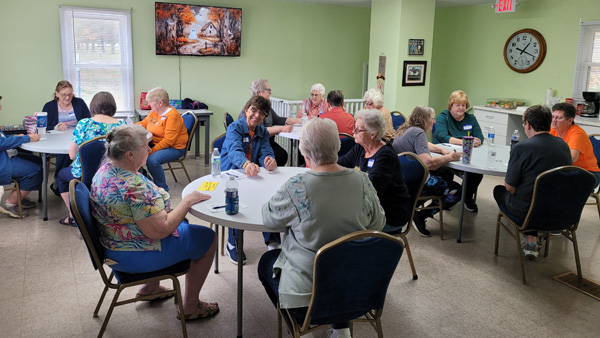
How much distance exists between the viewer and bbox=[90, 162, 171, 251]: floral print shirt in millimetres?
2182

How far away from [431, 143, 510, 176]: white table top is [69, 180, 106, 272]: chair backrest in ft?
8.62

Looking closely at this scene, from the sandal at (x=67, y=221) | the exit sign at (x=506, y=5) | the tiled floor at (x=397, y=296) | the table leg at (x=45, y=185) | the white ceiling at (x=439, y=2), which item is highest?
the white ceiling at (x=439, y=2)

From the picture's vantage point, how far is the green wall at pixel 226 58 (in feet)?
19.3

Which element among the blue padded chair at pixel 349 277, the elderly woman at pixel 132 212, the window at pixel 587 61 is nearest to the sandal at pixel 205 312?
the elderly woman at pixel 132 212

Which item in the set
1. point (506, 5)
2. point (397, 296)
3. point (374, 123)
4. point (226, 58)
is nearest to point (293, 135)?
point (374, 123)

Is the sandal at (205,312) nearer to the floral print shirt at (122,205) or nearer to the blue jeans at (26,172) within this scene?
the floral print shirt at (122,205)

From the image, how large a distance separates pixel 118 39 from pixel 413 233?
456 centimetres

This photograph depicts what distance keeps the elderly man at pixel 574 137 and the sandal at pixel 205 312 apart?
9.75 ft

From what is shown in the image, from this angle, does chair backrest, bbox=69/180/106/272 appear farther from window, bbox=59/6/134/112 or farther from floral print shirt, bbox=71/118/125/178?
window, bbox=59/6/134/112

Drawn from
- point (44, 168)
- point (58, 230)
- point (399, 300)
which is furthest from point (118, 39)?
point (399, 300)

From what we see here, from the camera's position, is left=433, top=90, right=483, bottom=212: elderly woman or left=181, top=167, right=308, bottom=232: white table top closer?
left=181, top=167, right=308, bottom=232: white table top

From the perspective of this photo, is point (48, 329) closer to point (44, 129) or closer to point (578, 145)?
point (44, 129)

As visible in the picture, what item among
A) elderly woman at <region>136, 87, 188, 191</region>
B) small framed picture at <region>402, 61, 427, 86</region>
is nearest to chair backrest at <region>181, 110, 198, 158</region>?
elderly woman at <region>136, 87, 188, 191</region>

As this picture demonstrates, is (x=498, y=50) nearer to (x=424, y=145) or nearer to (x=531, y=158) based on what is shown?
(x=424, y=145)
